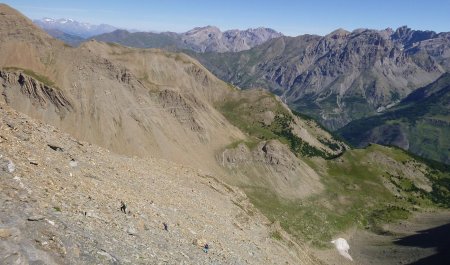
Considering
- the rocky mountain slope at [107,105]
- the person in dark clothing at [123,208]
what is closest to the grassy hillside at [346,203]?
the rocky mountain slope at [107,105]

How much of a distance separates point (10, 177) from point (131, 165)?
3618 centimetres

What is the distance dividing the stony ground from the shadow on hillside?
48.4 meters

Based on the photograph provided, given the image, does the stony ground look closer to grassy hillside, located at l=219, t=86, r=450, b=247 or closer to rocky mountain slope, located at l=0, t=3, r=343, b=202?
grassy hillside, located at l=219, t=86, r=450, b=247

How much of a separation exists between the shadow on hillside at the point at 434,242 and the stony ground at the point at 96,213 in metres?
48.4

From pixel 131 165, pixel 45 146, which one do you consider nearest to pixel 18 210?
pixel 45 146

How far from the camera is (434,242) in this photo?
393 feet

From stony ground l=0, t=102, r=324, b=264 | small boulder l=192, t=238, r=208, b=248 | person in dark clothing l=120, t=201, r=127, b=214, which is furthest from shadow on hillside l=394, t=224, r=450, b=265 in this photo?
person in dark clothing l=120, t=201, r=127, b=214

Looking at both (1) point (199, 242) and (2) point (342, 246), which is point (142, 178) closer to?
(1) point (199, 242)

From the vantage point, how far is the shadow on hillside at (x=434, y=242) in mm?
108500

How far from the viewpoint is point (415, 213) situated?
16525 cm

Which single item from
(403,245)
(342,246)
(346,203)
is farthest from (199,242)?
(346,203)

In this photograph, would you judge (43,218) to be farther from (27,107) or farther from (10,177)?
(27,107)

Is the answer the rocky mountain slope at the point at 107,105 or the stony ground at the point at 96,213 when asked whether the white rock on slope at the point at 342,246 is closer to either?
the rocky mountain slope at the point at 107,105

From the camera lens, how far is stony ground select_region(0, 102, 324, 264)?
31844 millimetres
